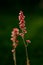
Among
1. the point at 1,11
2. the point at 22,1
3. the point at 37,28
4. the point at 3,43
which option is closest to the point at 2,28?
the point at 37,28

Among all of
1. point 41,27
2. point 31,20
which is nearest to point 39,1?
point 31,20

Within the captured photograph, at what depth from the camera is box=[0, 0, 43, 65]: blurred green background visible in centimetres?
646

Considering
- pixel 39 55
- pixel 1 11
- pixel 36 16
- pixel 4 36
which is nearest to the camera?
pixel 39 55

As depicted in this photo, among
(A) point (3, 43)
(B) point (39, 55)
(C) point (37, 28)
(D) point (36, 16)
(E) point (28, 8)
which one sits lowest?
(B) point (39, 55)

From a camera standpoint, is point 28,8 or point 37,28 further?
point 28,8

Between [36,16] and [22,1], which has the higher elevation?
[22,1]

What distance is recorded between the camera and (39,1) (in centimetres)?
1287

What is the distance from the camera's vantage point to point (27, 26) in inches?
362

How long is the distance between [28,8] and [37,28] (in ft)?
9.96

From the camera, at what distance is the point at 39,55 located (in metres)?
6.52

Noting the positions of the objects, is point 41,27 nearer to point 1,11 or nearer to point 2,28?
point 2,28

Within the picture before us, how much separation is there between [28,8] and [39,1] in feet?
2.88

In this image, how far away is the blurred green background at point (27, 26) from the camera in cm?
646

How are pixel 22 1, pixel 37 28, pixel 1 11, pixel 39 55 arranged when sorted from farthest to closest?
pixel 22 1
pixel 1 11
pixel 37 28
pixel 39 55
